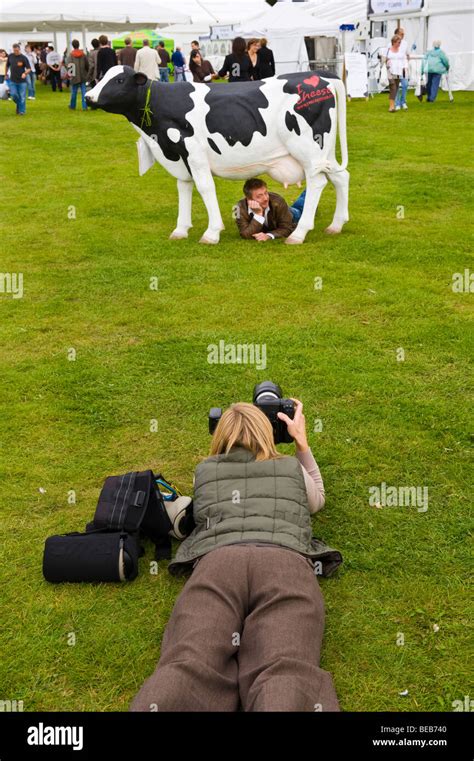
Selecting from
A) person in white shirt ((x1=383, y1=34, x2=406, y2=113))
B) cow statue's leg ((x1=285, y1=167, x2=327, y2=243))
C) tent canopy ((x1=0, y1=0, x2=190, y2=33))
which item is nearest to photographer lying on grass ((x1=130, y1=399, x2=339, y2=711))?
cow statue's leg ((x1=285, y1=167, x2=327, y2=243))

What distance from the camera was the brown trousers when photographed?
313 cm

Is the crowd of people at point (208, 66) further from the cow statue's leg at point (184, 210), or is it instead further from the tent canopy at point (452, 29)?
the cow statue's leg at point (184, 210)

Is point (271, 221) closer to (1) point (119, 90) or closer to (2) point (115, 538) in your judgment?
(1) point (119, 90)

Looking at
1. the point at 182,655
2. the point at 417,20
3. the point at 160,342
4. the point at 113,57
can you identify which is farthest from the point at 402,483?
the point at 417,20

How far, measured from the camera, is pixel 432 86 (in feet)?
79.8

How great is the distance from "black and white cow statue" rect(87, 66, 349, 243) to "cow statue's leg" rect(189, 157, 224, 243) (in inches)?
Answer: 1.2

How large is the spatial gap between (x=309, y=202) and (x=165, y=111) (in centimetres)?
200

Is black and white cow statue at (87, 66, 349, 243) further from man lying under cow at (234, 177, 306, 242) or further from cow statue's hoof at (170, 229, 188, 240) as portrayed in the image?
cow statue's hoof at (170, 229, 188, 240)

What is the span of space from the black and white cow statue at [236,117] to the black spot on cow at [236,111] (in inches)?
0.4

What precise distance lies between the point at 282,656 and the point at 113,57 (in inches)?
892

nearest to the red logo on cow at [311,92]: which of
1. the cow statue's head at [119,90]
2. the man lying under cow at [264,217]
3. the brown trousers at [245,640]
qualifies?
the man lying under cow at [264,217]

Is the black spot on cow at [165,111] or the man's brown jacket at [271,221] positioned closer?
the black spot on cow at [165,111]

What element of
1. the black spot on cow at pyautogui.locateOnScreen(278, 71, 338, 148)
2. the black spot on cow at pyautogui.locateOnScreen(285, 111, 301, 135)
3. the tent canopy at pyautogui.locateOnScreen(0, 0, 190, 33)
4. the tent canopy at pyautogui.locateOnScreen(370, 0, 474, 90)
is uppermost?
the tent canopy at pyautogui.locateOnScreen(0, 0, 190, 33)

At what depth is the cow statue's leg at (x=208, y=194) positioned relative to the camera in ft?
32.5
